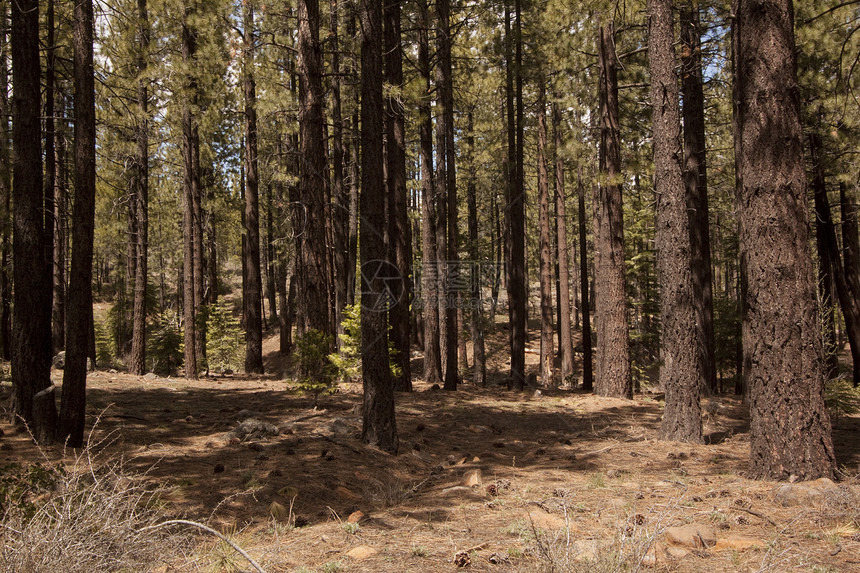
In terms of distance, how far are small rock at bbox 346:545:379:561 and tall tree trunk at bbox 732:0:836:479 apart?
13.0ft

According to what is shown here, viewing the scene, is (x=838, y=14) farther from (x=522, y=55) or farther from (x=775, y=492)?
(x=775, y=492)

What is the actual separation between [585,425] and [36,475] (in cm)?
818

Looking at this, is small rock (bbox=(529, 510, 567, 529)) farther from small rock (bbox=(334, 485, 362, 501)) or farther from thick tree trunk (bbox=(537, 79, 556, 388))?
thick tree trunk (bbox=(537, 79, 556, 388))

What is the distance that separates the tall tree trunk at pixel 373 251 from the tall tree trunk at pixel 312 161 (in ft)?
11.3

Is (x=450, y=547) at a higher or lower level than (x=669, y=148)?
lower

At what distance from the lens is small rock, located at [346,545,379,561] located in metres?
3.92

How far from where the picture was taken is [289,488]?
5605 millimetres

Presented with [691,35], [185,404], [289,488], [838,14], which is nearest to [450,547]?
[289,488]

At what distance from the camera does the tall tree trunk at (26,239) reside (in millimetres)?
6934

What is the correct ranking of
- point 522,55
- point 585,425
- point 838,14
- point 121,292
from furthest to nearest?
1. point 121,292
2. point 522,55
3. point 838,14
4. point 585,425

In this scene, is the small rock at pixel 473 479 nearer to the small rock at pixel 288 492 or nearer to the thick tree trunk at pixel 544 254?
the small rock at pixel 288 492

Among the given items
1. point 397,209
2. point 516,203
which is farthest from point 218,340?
point 516,203

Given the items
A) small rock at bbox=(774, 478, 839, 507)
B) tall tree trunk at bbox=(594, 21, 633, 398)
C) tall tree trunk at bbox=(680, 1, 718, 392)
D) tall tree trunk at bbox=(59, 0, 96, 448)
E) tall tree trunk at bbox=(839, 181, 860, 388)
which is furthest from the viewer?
tall tree trunk at bbox=(839, 181, 860, 388)

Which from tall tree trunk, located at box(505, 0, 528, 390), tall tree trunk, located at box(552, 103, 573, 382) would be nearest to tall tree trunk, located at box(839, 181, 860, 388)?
tall tree trunk, located at box(552, 103, 573, 382)
